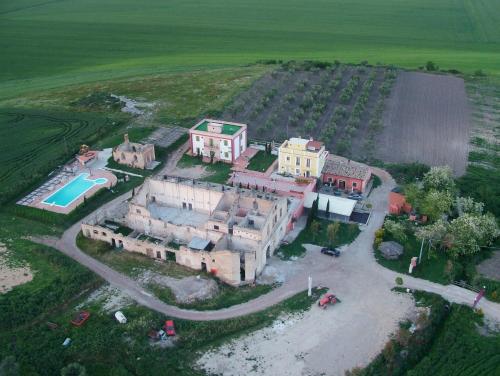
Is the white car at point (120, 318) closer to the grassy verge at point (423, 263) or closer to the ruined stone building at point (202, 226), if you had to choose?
the ruined stone building at point (202, 226)

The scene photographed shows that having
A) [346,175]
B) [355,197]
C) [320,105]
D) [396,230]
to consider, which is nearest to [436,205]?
[396,230]

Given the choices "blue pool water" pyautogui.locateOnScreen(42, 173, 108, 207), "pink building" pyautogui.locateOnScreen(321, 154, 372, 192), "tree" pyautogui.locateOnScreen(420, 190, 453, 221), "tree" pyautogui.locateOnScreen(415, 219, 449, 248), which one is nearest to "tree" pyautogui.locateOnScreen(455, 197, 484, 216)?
"tree" pyautogui.locateOnScreen(420, 190, 453, 221)

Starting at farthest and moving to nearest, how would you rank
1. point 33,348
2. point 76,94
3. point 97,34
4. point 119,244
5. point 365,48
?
point 97,34 < point 365,48 < point 76,94 < point 119,244 < point 33,348

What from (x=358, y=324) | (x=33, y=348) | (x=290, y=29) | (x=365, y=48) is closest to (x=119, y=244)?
(x=33, y=348)

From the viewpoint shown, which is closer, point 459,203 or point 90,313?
point 90,313

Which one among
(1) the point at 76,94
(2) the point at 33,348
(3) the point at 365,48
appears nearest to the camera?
(2) the point at 33,348

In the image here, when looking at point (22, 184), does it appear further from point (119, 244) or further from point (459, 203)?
point (459, 203)

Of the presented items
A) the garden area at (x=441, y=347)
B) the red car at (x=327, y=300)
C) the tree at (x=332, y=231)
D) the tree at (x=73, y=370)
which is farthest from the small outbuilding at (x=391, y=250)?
the tree at (x=73, y=370)
